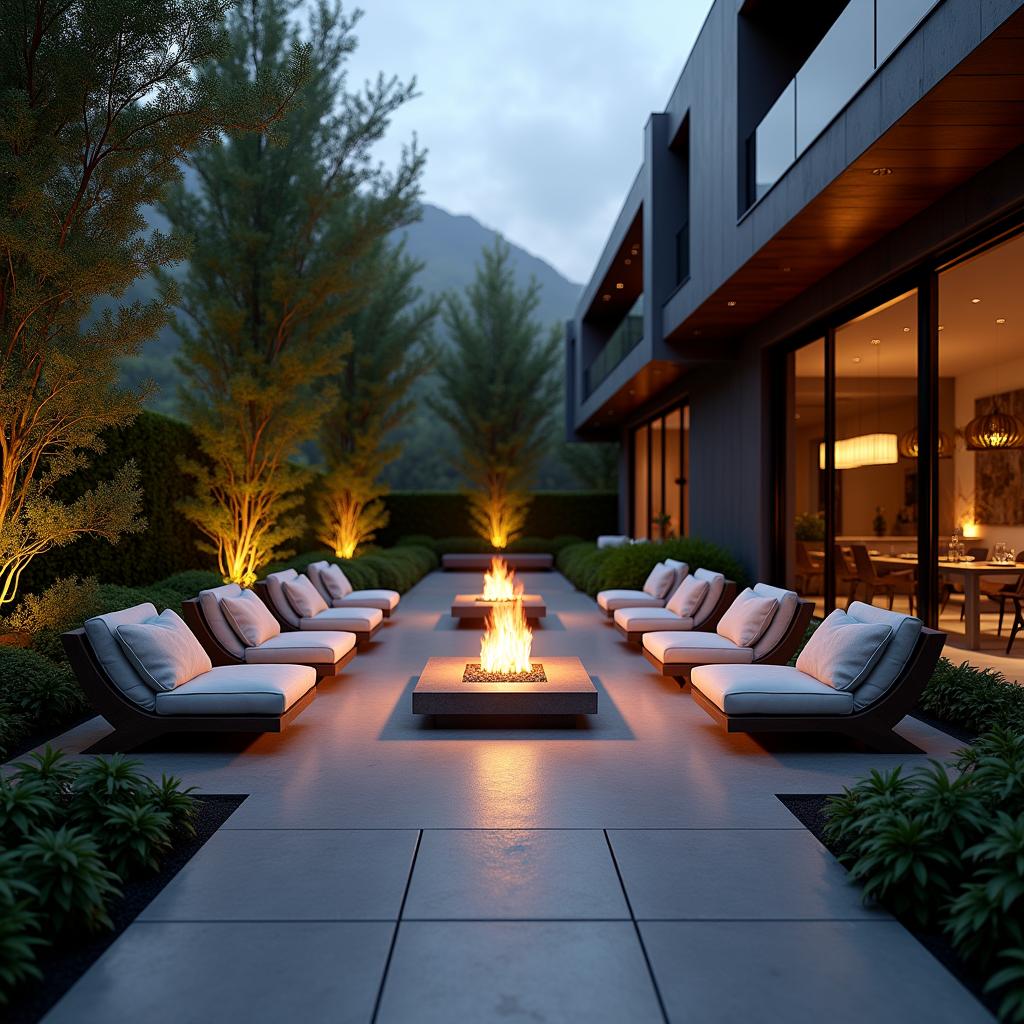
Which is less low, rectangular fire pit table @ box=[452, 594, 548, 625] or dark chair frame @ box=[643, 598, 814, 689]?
dark chair frame @ box=[643, 598, 814, 689]

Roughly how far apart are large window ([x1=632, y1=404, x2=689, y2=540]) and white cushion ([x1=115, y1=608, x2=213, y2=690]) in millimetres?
11342

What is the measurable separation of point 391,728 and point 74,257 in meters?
3.67

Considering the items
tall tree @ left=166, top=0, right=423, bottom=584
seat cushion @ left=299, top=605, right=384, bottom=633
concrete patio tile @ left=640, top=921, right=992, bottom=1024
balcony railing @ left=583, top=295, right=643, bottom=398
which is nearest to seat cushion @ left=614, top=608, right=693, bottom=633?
seat cushion @ left=299, top=605, right=384, bottom=633

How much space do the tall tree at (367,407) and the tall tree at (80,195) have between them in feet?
31.9

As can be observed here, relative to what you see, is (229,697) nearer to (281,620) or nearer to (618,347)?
(281,620)

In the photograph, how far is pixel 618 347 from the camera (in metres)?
17.1

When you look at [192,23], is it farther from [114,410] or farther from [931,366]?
[931,366]

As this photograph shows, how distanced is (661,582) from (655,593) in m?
0.15

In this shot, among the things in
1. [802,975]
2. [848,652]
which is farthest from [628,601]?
[802,975]

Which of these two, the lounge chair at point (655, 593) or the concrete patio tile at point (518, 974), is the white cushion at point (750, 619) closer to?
the lounge chair at point (655, 593)

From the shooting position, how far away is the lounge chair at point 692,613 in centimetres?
834

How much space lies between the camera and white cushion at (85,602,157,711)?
201 inches

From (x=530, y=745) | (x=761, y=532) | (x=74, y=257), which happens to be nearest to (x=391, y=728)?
(x=530, y=745)

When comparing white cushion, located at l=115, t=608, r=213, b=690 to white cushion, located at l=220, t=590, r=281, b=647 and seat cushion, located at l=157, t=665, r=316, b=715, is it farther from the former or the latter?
white cushion, located at l=220, t=590, r=281, b=647
